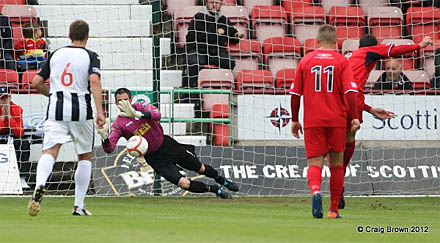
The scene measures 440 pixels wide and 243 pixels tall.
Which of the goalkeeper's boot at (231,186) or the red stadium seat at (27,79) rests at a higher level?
the red stadium seat at (27,79)

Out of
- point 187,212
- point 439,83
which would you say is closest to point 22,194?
point 187,212

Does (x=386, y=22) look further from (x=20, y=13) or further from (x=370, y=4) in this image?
(x=20, y=13)

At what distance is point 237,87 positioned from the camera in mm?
17016

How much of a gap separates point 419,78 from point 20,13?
7.48 m

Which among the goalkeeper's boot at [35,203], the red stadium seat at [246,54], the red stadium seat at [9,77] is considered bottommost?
the goalkeeper's boot at [35,203]

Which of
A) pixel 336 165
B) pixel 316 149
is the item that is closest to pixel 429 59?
pixel 336 165

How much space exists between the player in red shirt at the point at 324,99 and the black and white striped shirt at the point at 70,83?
6.74 ft

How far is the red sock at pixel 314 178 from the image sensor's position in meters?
9.34

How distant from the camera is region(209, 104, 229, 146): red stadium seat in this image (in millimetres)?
16234

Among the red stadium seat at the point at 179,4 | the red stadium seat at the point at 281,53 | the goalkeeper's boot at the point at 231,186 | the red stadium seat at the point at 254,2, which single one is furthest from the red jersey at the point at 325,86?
the red stadium seat at the point at 254,2

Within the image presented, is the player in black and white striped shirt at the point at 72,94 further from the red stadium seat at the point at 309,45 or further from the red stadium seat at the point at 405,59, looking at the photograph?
the red stadium seat at the point at 405,59

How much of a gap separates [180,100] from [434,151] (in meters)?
4.35

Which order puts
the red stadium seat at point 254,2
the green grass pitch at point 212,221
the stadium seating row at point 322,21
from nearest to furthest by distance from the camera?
the green grass pitch at point 212,221 → the stadium seating row at point 322,21 → the red stadium seat at point 254,2

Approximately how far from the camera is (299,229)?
7.78 meters
